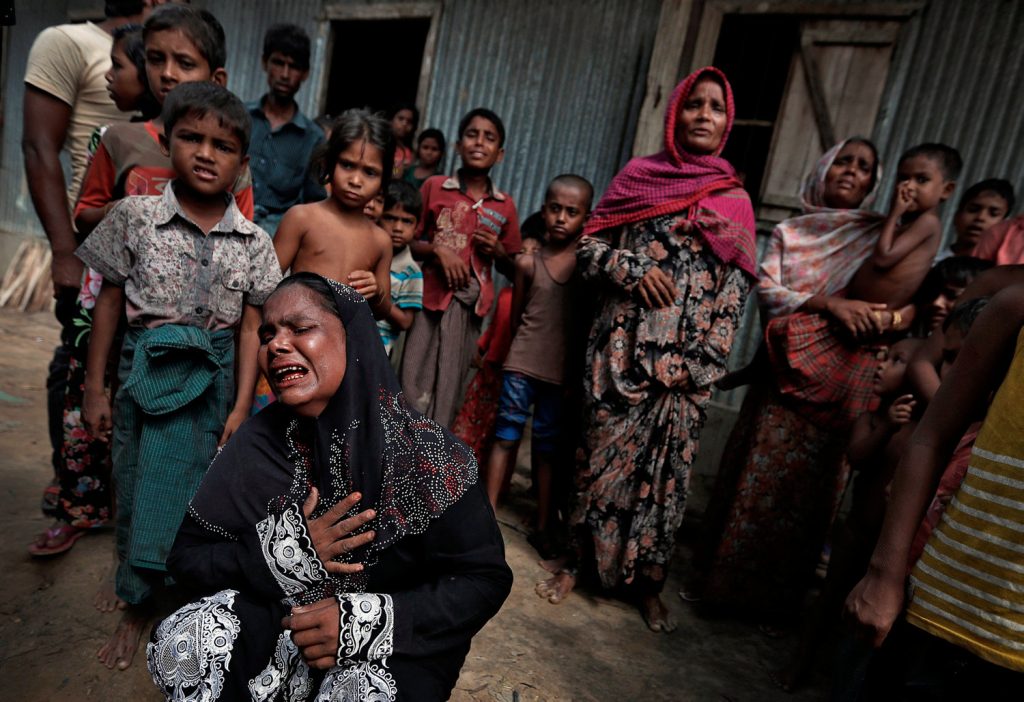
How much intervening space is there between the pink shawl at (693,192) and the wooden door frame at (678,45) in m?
1.60

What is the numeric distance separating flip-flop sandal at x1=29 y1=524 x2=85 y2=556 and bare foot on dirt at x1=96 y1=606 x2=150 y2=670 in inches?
23.6

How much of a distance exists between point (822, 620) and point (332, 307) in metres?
2.16

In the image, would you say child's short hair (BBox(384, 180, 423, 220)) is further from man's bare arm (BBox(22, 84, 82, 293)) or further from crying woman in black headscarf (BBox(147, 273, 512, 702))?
crying woman in black headscarf (BBox(147, 273, 512, 702))

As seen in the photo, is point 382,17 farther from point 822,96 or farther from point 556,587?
point 556,587

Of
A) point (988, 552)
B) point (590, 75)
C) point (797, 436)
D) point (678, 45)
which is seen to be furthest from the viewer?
point (590, 75)

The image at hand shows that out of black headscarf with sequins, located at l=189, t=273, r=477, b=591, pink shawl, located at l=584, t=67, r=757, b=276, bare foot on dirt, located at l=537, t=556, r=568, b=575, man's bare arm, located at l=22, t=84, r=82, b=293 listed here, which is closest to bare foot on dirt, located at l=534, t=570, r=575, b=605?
bare foot on dirt, located at l=537, t=556, r=568, b=575

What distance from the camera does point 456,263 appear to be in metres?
3.20

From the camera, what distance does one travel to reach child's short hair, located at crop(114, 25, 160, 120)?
232 cm

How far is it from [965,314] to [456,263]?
2.22m

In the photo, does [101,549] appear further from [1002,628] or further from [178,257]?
[1002,628]

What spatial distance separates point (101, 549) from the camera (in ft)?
8.21

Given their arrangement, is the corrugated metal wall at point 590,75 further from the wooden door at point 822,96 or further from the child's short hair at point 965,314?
the child's short hair at point 965,314

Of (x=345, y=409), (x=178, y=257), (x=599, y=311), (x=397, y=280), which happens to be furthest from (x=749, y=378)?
(x=178, y=257)

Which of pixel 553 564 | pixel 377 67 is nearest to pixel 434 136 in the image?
pixel 553 564
